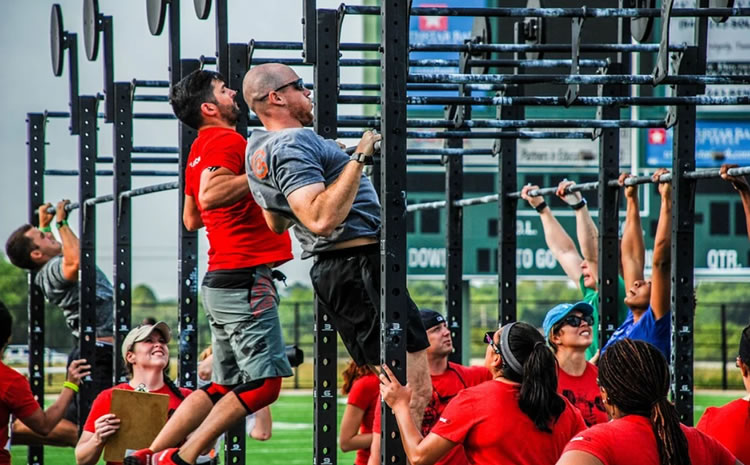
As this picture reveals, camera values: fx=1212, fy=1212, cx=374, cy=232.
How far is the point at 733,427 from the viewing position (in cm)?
389

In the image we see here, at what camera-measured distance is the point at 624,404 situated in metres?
3.41

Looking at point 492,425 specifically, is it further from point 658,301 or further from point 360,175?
point 658,301

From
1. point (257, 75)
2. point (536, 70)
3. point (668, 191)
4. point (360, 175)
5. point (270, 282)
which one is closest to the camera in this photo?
point (360, 175)

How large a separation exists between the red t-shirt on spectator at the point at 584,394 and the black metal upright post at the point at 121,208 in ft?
11.1

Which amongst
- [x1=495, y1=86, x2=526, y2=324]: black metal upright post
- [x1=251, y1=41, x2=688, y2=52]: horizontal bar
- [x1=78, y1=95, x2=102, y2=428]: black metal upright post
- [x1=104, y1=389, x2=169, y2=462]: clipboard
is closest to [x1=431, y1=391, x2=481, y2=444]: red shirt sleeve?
[x1=251, y1=41, x2=688, y2=52]: horizontal bar

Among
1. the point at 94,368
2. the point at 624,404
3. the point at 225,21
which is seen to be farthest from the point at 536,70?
the point at 624,404

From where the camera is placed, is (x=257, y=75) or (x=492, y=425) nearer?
(x=492, y=425)

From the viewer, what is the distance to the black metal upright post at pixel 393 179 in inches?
161

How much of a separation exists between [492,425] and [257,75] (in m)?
1.64

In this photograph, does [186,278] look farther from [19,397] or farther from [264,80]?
[264,80]

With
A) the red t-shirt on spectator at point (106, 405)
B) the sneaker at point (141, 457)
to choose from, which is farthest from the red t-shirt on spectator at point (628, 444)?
the red t-shirt on spectator at point (106, 405)

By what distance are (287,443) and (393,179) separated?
10.4m

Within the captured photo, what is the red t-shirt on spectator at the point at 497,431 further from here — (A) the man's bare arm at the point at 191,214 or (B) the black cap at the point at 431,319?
(A) the man's bare arm at the point at 191,214

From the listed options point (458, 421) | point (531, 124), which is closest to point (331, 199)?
point (458, 421)
